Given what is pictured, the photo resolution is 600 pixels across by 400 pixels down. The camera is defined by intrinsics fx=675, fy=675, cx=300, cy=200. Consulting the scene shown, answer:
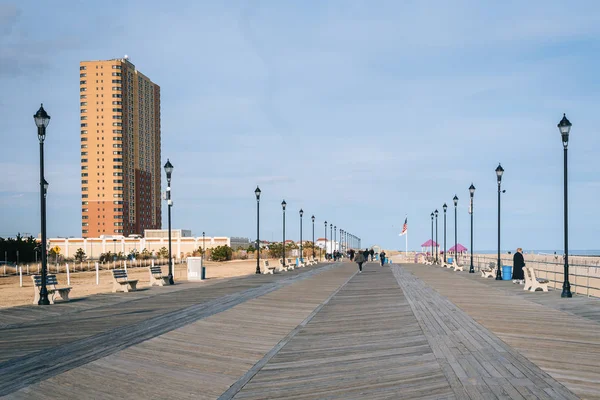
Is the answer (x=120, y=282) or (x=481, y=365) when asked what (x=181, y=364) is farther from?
(x=120, y=282)

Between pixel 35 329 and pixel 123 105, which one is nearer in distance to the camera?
pixel 35 329

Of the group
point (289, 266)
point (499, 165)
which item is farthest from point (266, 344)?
point (289, 266)

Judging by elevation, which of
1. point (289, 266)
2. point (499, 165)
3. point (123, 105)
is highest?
point (123, 105)

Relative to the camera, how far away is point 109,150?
17275 centimetres

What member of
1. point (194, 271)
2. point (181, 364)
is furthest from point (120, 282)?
point (181, 364)

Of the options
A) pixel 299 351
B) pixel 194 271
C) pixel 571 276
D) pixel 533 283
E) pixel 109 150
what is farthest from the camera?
pixel 109 150

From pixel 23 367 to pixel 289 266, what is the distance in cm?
4158

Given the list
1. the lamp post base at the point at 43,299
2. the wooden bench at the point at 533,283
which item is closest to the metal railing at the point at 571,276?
the wooden bench at the point at 533,283

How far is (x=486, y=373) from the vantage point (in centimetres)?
913

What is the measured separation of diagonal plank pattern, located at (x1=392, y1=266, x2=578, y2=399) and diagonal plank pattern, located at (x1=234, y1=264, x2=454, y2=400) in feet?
0.73

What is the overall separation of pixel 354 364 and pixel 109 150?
170639 millimetres

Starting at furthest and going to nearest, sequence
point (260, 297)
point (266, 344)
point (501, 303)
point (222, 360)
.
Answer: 1. point (260, 297)
2. point (501, 303)
3. point (266, 344)
4. point (222, 360)

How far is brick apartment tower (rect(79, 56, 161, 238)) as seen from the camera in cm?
17038

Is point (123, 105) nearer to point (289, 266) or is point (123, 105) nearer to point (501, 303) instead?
point (289, 266)
